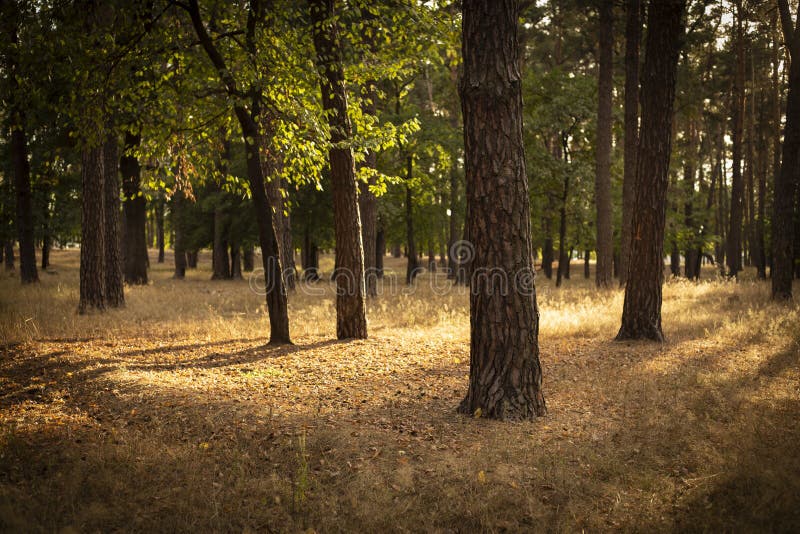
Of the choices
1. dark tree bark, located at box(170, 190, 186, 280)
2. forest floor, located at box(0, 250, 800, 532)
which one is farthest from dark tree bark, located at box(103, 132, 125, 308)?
dark tree bark, located at box(170, 190, 186, 280)

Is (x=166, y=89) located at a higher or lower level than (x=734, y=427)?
higher

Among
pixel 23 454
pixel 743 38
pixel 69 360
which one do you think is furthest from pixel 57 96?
pixel 743 38

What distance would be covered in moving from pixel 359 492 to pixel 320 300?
44.2 feet

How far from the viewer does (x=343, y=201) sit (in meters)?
9.94

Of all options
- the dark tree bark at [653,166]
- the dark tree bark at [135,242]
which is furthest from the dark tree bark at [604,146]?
the dark tree bark at [135,242]

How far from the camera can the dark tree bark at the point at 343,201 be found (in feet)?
31.3

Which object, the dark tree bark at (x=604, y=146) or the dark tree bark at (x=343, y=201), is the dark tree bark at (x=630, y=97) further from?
the dark tree bark at (x=343, y=201)

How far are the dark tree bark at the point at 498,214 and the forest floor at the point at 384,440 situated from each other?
57 centimetres

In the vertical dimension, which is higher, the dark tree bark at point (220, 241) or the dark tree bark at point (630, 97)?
the dark tree bark at point (630, 97)

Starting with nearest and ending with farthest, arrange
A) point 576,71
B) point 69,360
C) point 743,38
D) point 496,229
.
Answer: point 496,229 < point 69,360 < point 743,38 < point 576,71

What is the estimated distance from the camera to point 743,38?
2180cm

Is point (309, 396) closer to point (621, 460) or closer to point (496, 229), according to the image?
point (496, 229)

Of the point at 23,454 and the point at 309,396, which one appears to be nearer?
the point at 23,454

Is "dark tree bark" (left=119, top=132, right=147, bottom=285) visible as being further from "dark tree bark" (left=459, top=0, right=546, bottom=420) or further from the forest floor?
"dark tree bark" (left=459, top=0, right=546, bottom=420)
